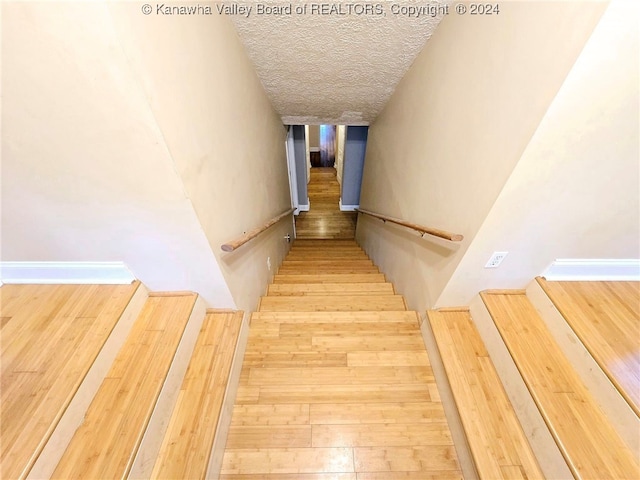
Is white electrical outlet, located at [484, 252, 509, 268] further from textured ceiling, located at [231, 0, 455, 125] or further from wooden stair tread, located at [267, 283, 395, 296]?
textured ceiling, located at [231, 0, 455, 125]

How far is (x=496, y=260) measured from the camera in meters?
1.33

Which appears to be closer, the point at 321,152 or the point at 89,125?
the point at 89,125

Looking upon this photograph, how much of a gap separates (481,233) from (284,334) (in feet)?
4.33

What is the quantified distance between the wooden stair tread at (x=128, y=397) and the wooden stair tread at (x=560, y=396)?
1.71 metres

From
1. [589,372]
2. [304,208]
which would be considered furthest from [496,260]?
[304,208]

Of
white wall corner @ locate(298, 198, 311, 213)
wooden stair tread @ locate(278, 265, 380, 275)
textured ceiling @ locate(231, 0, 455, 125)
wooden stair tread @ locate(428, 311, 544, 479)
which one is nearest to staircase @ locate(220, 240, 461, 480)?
wooden stair tread @ locate(428, 311, 544, 479)

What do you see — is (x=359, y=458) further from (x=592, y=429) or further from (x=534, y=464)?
(x=592, y=429)

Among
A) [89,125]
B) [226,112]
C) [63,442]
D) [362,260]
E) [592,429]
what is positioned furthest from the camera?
[362,260]

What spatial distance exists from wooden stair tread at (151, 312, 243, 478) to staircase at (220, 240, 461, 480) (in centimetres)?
22

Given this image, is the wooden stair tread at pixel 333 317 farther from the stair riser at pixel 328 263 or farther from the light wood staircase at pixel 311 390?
the stair riser at pixel 328 263

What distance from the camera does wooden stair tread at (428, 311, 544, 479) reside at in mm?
1104

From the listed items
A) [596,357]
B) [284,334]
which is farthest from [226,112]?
[596,357]

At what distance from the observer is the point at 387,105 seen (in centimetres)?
260

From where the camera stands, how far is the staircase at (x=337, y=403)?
3.97 ft
